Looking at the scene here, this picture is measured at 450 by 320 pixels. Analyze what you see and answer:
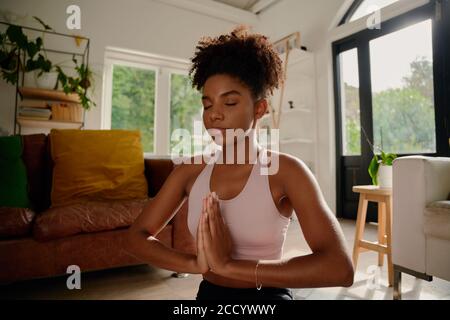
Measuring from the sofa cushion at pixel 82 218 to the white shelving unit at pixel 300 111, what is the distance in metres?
2.89

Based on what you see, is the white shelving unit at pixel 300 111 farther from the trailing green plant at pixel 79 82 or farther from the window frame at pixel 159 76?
the trailing green plant at pixel 79 82

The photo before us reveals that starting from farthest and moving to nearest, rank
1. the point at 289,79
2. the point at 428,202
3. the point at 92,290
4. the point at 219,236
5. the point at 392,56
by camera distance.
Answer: the point at 289,79 → the point at 392,56 → the point at 92,290 → the point at 428,202 → the point at 219,236

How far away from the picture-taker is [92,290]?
1.62 metres

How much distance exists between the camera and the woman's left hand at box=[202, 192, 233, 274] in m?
0.50

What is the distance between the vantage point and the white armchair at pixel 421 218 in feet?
4.65

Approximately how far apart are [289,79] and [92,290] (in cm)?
385

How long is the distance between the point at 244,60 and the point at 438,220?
135 centimetres

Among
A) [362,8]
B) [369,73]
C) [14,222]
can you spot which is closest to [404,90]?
[369,73]

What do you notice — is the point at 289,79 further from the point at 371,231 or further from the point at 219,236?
the point at 219,236

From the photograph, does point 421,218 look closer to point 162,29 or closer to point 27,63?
point 27,63

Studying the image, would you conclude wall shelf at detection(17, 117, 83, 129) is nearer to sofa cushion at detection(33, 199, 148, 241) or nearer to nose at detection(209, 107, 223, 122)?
sofa cushion at detection(33, 199, 148, 241)

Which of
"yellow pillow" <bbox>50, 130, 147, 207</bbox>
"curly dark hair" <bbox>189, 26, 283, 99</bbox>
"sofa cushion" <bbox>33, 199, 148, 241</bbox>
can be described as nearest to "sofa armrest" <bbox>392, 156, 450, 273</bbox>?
"curly dark hair" <bbox>189, 26, 283, 99</bbox>

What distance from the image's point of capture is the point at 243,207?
0.56 meters

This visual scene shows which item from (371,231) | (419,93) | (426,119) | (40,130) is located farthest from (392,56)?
(40,130)
